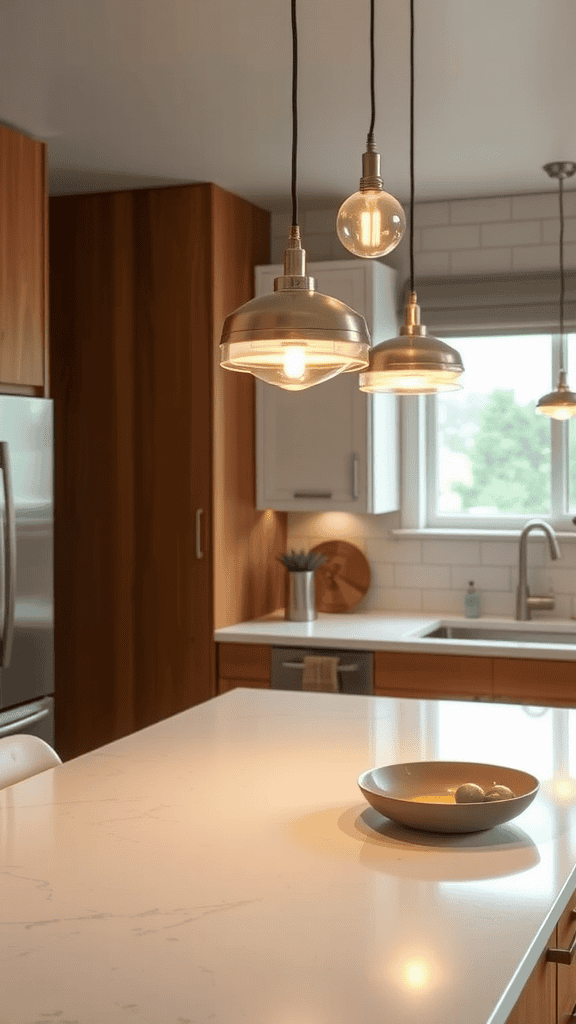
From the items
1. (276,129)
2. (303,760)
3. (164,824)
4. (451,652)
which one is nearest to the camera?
(164,824)

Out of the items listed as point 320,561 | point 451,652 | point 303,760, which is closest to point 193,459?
point 320,561

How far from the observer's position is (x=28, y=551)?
3518mm

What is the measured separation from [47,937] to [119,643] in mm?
3127

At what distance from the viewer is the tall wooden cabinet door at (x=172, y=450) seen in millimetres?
4332

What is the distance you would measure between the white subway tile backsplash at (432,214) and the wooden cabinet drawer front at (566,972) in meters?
3.50

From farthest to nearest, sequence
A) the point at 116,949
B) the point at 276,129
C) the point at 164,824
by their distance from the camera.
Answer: the point at 276,129 < the point at 164,824 < the point at 116,949

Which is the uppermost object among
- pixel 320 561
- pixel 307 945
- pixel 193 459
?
pixel 193 459

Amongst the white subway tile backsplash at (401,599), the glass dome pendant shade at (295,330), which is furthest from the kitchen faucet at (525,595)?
the glass dome pendant shade at (295,330)

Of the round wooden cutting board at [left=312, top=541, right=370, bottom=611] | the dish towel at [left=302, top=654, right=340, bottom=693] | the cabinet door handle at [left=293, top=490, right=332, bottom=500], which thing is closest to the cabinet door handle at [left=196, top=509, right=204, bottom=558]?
the cabinet door handle at [left=293, top=490, right=332, bottom=500]

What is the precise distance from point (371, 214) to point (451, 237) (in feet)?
9.81

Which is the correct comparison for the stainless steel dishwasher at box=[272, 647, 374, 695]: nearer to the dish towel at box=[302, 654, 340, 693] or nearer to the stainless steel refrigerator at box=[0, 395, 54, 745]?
the dish towel at box=[302, 654, 340, 693]

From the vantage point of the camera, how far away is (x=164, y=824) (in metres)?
1.85

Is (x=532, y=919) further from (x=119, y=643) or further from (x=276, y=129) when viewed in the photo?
(x=119, y=643)

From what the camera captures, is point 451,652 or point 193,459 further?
point 193,459
